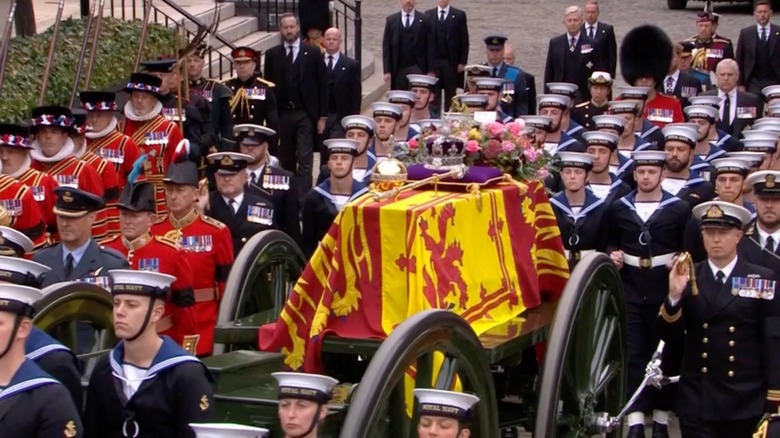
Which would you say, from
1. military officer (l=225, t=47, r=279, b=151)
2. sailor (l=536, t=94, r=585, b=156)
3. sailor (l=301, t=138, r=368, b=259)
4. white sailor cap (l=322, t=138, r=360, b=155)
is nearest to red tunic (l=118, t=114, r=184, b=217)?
sailor (l=301, t=138, r=368, b=259)

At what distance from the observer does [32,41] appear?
15.9 meters

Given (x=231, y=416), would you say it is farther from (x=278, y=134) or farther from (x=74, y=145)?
(x=278, y=134)

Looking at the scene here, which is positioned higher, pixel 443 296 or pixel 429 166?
pixel 429 166

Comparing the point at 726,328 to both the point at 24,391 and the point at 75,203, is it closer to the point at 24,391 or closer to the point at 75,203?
the point at 75,203

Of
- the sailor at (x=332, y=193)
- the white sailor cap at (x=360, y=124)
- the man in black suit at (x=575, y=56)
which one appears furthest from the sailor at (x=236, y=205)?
the man in black suit at (x=575, y=56)

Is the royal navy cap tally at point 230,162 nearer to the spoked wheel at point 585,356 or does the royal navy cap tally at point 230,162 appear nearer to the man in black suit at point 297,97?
the spoked wheel at point 585,356

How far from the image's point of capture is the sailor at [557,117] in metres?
14.6

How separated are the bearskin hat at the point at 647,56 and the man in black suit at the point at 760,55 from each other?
67.6 inches

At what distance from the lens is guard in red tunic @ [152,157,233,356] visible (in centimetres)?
1030

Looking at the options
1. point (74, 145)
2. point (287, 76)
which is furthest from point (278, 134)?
point (74, 145)

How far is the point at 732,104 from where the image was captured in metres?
16.6

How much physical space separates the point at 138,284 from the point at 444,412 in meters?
1.42

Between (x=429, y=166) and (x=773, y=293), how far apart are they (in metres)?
2.01

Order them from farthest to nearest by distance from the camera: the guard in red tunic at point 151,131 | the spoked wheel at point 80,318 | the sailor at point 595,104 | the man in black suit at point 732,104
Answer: the man in black suit at point 732,104, the sailor at point 595,104, the guard in red tunic at point 151,131, the spoked wheel at point 80,318
